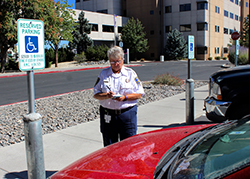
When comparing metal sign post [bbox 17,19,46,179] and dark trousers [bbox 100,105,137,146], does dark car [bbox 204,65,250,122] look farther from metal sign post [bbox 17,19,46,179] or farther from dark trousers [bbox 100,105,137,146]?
metal sign post [bbox 17,19,46,179]

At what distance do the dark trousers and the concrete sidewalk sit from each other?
42.7 inches

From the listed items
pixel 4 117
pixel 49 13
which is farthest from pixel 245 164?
pixel 49 13

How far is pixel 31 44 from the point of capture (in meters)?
2.86

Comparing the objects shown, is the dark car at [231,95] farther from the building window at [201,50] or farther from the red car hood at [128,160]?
the building window at [201,50]

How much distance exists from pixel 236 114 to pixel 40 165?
370 centimetres

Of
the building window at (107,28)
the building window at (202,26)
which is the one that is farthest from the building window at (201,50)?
the building window at (107,28)

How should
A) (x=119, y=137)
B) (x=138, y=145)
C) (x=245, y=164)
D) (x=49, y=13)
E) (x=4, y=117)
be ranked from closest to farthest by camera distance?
(x=245, y=164) < (x=138, y=145) < (x=119, y=137) < (x=4, y=117) < (x=49, y=13)

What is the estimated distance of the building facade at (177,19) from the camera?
5172 centimetres

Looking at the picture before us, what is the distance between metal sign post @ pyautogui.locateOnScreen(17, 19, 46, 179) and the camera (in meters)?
2.80

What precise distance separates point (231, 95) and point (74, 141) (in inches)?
124

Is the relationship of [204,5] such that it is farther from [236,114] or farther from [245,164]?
[245,164]

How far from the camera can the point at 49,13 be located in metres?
25.9

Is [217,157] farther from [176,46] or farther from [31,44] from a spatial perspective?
[176,46]

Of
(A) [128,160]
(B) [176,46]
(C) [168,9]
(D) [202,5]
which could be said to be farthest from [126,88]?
(C) [168,9]
